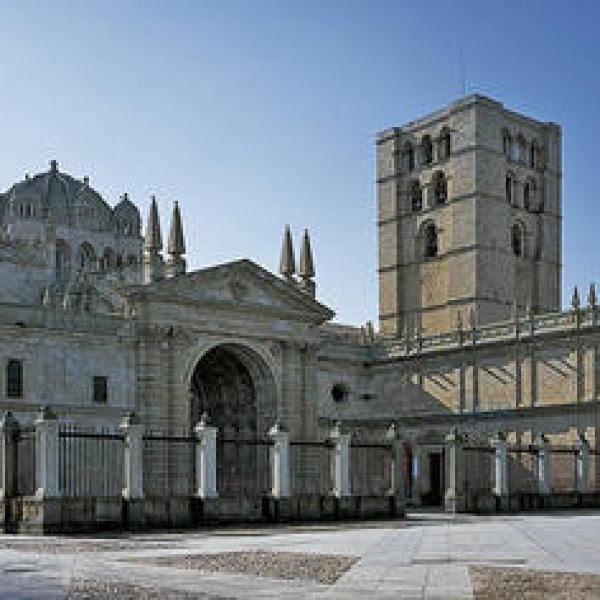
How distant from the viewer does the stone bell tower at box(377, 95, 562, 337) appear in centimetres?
5941

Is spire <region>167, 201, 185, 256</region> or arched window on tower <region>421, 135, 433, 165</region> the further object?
arched window on tower <region>421, 135, 433, 165</region>

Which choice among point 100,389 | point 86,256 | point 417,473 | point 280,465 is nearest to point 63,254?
point 86,256

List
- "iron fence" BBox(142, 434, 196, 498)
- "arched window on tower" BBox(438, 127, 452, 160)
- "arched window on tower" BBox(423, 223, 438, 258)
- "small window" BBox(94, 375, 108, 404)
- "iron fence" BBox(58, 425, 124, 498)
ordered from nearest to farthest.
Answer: "iron fence" BBox(58, 425, 124, 498) < "iron fence" BBox(142, 434, 196, 498) < "small window" BBox(94, 375, 108, 404) < "arched window on tower" BBox(438, 127, 452, 160) < "arched window on tower" BBox(423, 223, 438, 258)

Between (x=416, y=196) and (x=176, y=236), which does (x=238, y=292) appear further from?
(x=416, y=196)

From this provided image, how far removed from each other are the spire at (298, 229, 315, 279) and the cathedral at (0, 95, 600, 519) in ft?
0.21

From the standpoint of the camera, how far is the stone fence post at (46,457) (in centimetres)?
2662

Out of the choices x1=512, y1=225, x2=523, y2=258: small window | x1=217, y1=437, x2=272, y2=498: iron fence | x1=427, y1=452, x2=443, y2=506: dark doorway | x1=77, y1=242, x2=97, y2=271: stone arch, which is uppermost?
x1=77, y1=242, x2=97, y2=271: stone arch

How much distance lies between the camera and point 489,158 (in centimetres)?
6009

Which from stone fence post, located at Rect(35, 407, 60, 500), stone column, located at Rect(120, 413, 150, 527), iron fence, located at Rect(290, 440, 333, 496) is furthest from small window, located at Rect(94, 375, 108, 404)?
stone fence post, located at Rect(35, 407, 60, 500)

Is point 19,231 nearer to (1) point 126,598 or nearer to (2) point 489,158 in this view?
(2) point 489,158

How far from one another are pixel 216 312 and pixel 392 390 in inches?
508

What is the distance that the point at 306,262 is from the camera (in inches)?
1859

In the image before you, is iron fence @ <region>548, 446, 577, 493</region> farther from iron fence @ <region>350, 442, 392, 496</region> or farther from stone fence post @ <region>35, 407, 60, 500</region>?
stone fence post @ <region>35, 407, 60, 500</region>

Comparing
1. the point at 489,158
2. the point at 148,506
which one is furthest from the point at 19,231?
the point at 148,506
